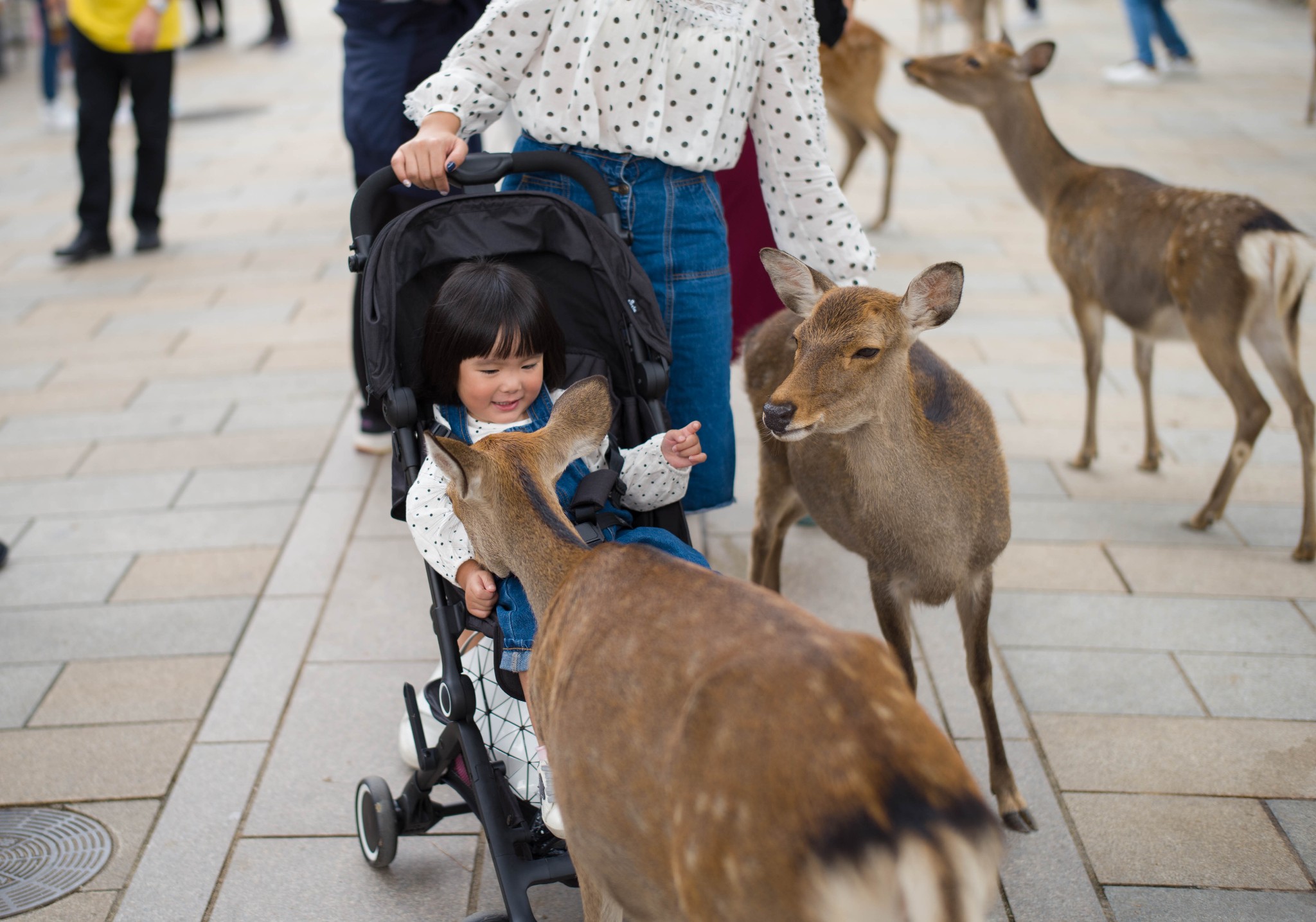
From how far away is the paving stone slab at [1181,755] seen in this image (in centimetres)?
290

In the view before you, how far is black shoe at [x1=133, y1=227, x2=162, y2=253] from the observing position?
24.9ft

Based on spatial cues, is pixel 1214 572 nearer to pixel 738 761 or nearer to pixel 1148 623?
pixel 1148 623

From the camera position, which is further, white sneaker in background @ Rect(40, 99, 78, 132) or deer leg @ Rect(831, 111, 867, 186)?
white sneaker in background @ Rect(40, 99, 78, 132)

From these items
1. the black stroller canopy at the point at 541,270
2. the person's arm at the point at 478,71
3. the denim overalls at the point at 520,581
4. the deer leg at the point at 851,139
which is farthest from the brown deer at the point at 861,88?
the denim overalls at the point at 520,581

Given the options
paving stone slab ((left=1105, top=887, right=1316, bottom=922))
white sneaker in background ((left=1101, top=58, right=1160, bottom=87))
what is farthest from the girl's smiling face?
white sneaker in background ((left=1101, top=58, right=1160, bottom=87))

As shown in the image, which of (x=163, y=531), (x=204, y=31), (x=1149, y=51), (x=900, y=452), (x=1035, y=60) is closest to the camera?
(x=900, y=452)

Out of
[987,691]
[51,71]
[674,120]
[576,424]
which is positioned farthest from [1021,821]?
[51,71]

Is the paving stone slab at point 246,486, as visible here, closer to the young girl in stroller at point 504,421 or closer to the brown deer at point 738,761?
the young girl in stroller at point 504,421

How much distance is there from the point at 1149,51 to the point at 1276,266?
28.6 ft

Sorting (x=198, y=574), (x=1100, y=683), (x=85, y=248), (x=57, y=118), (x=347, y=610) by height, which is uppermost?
(x=1100, y=683)

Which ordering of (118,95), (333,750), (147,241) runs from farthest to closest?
1. (147,241)
2. (118,95)
3. (333,750)

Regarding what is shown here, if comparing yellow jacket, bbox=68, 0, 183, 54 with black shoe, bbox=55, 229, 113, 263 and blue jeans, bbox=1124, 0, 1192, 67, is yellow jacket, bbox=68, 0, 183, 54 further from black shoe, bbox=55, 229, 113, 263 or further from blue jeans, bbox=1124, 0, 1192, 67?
blue jeans, bbox=1124, 0, 1192, 67

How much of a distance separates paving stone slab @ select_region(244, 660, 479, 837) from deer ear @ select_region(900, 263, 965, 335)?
1.60 metres

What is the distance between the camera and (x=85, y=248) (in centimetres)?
743
